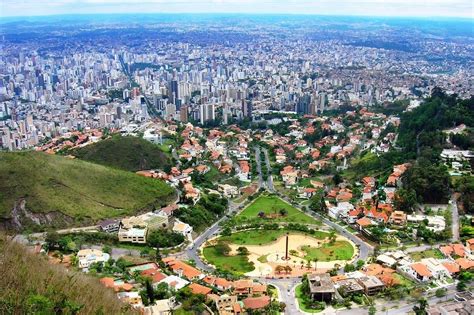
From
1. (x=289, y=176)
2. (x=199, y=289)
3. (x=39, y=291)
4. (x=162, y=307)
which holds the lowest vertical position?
(x=289, y=176)

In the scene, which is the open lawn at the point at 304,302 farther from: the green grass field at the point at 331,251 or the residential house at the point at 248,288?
the green grass field at the point at 331,251

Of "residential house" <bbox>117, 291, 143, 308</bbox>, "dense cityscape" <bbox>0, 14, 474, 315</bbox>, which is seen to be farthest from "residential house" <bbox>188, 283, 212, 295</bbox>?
"residential house" <bbox>117, 291, 143, 308</bbox>

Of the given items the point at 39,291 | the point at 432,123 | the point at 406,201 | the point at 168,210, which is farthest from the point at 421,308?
the point at 432,123

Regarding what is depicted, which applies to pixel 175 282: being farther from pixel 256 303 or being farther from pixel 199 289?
pixel 256 303

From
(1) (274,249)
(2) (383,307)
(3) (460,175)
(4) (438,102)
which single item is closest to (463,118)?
(4) (438,102)

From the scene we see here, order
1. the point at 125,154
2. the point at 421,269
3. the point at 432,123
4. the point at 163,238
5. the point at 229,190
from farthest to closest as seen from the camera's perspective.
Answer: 1. the point at 432,123
2. the point at 125,154
3. the point at 229,190
4. the point at 163,238
5. the point at 421,269

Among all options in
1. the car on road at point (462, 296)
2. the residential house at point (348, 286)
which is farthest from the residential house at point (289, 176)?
the car on road at point (462, 296)
